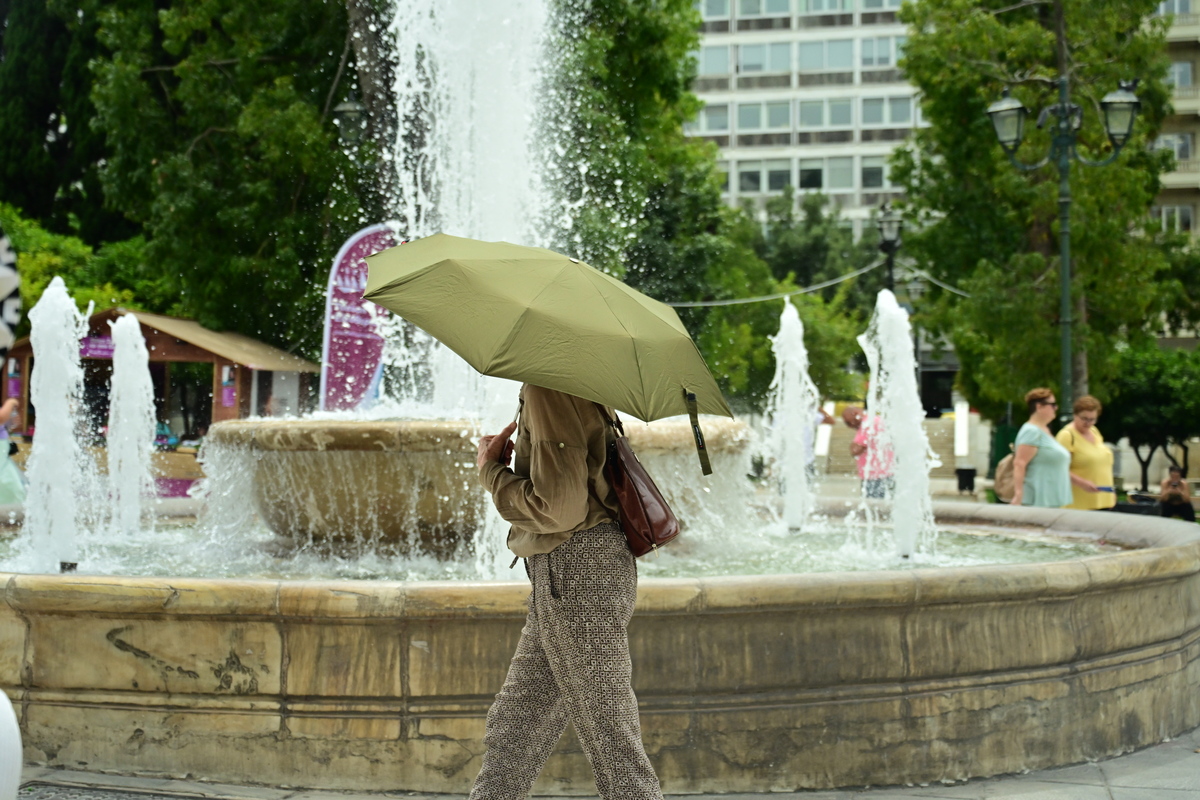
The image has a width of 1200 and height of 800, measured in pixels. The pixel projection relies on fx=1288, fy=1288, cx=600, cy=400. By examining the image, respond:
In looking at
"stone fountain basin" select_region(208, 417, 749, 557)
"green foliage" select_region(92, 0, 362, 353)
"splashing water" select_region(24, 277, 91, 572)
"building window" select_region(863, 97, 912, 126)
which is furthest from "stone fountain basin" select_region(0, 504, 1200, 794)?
"building window" select_region(863, 97, 912, 126)

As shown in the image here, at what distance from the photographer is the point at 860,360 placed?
49000 millimetres

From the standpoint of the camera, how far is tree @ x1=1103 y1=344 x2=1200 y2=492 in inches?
1026

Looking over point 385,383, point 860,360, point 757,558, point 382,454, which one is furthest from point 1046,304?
point 860,360

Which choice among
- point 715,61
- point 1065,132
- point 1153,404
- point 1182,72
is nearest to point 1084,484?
point 1065,132

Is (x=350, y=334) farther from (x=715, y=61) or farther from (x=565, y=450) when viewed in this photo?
(x=715, y=61)

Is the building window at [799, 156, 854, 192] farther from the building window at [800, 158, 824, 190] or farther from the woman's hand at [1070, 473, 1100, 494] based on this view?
the woman's hand at [1070, 473, 1100, 494]

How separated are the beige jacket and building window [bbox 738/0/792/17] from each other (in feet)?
181

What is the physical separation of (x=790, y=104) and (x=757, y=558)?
50.8 m

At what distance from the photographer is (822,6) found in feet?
180

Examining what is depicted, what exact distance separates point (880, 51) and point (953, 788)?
5351cm

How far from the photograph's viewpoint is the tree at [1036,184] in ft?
66.1

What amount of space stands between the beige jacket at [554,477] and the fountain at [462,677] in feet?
3.56

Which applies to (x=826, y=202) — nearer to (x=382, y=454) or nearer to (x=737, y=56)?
(x=737, y=56)

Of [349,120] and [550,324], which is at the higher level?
[349,120]
